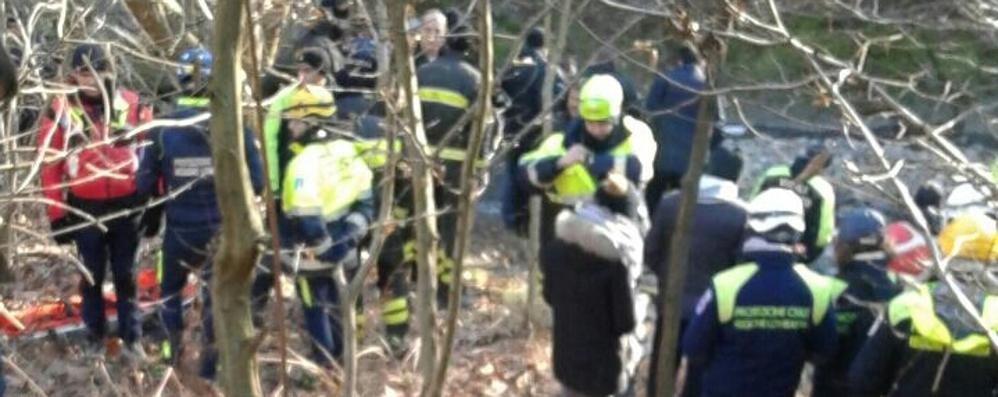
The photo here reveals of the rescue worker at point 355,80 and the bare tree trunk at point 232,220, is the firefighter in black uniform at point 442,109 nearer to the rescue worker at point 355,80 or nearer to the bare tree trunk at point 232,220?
the rescue worker at point 355,80

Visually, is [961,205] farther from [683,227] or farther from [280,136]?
[280,136]

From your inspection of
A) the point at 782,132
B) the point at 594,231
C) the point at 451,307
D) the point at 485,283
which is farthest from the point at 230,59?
the point at 782,132

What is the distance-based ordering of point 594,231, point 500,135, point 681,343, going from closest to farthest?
point 500,135 < point 594,231 < point 681,343

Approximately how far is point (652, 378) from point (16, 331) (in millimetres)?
3547

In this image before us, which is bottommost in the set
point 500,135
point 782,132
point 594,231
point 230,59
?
point 782,132

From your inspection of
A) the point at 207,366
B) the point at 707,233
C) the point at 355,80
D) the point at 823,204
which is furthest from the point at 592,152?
the point at 207,366

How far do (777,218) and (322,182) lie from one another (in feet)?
7.40

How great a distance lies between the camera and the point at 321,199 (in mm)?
7625

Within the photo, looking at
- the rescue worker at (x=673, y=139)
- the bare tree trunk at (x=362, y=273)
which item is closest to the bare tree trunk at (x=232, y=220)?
the bare tree trunk at (x=362, y=273)

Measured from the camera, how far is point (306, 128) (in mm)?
7801

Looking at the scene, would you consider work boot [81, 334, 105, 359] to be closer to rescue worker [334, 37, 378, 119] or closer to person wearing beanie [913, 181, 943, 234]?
rescue worker [334, 37, 378, 119]

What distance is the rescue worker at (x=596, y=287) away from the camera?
6.71 m

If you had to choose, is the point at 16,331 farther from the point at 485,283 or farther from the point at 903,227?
the point at 903,227

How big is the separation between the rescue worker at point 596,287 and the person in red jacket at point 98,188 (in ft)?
7.17
